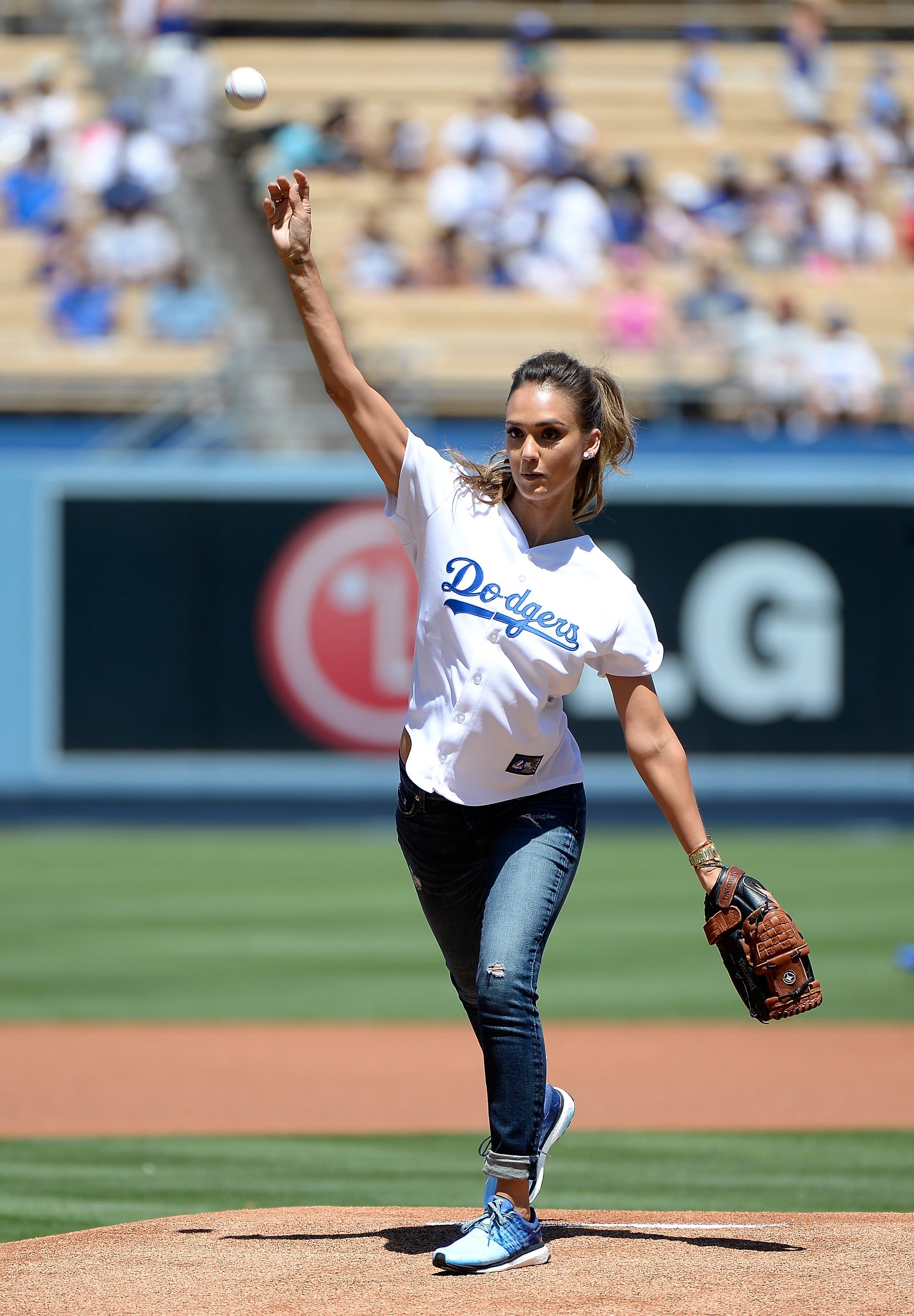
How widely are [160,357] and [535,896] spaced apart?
13.3m

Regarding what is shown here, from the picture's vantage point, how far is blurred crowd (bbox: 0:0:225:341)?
17.5 m

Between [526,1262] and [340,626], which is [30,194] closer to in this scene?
[340,626]

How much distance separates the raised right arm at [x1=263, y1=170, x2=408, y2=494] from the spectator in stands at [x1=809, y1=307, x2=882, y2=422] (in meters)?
12.9

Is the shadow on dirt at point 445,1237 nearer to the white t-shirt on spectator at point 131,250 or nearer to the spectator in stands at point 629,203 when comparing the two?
the white t-shirt on spectator at point 131,250

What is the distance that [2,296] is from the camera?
1784cm

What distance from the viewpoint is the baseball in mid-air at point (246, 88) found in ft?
16.0

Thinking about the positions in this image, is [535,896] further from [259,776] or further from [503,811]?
[259,776]

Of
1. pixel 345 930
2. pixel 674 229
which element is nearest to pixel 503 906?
pixel 345 930

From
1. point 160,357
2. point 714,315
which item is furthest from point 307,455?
point 714,315

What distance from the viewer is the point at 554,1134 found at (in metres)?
4.43

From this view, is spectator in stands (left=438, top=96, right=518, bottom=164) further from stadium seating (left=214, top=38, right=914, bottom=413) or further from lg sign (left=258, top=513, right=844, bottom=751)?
lg sign (left=258, top=513, right=844, bottom=751)

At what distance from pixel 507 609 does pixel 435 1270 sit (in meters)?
1.43

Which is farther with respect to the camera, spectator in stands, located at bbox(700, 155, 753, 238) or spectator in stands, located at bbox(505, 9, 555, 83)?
spectator in stands, located at bbox(505, 9, 555, 83)

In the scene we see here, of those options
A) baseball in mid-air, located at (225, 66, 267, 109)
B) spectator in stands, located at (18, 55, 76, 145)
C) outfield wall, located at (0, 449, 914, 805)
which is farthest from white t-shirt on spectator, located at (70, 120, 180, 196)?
baseball in mid-air, located at (225, 66, 267, 109)
